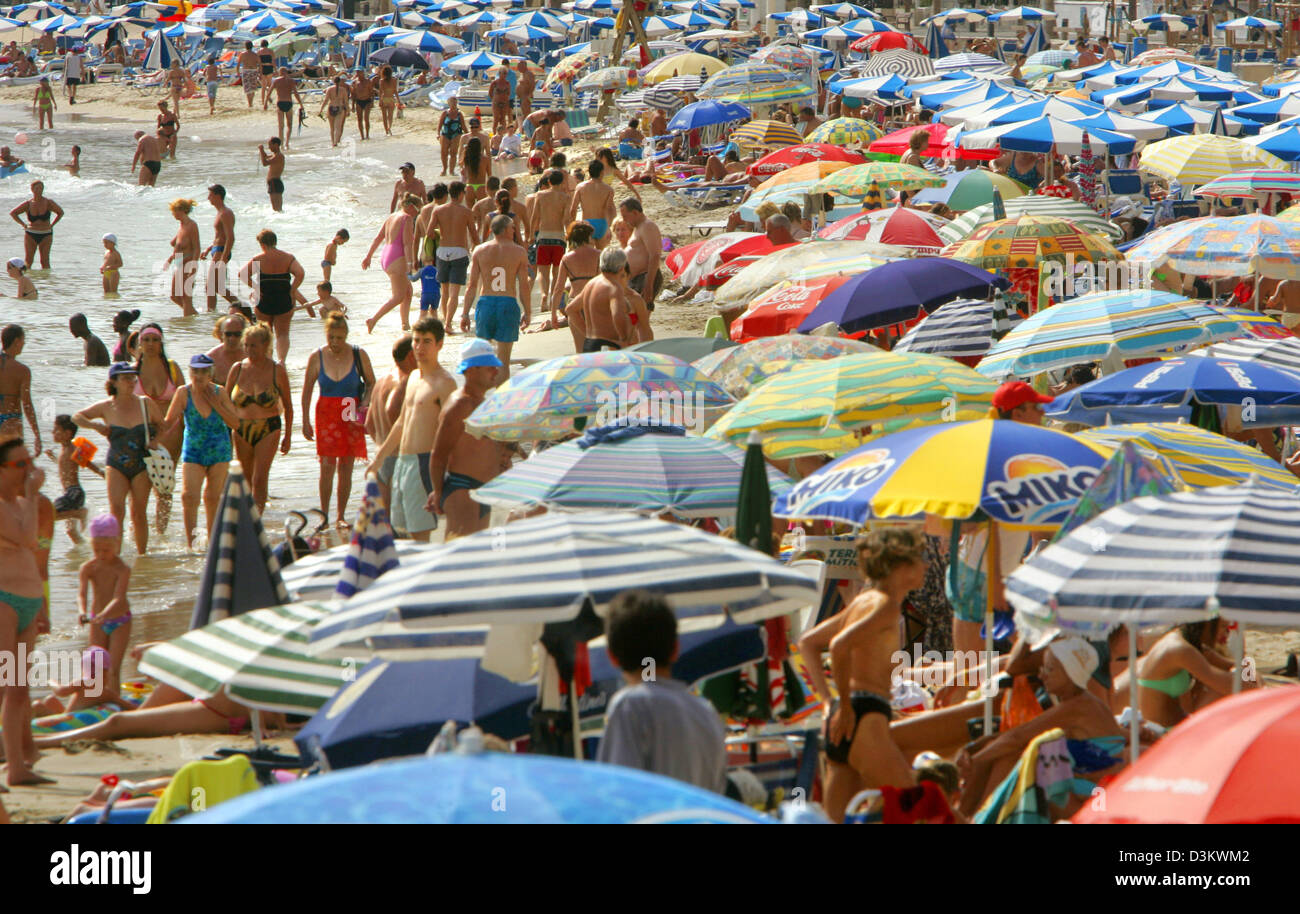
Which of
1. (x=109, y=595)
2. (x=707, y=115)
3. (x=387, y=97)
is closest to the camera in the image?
(x=109, y=595)

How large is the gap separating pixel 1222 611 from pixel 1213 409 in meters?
3.93

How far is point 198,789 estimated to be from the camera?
4.37 metres

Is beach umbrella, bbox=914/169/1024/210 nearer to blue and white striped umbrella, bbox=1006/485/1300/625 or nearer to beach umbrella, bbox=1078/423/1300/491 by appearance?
beach umbrella, bbox=1078/423/1300/491

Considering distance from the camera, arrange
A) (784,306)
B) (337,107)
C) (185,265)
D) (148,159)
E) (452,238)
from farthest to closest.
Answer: (337,107) < (148,159) < (185,265) < (452,238) < (784,306)

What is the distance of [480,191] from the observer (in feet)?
56.7

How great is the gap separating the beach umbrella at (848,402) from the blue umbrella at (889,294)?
6.50ft

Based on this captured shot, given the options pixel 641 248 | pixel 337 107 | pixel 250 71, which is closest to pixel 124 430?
pixel 641 248

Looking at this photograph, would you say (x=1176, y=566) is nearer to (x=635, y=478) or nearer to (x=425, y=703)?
(x=425, y=703)

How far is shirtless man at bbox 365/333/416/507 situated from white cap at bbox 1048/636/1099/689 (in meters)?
4.49

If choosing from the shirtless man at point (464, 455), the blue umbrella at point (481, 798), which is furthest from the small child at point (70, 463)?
the blue umbrella at point (481, 798)

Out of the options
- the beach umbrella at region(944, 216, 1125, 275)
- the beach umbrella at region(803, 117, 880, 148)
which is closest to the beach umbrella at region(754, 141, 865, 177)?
the beach umbrella at region(803, 117, 880, 148)

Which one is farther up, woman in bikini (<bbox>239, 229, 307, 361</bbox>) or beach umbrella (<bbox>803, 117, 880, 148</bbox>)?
beach umbrella (<bbox>803, 117, 880, 148</bbox>)

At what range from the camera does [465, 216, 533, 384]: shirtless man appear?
11.7 metres

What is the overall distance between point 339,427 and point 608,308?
77.7 inches
